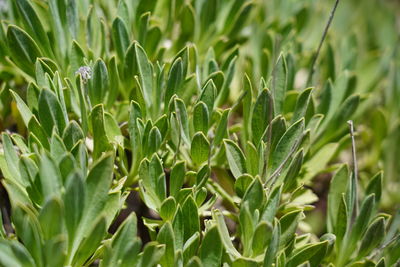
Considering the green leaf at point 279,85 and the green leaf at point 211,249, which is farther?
the green leaf at point 279,85

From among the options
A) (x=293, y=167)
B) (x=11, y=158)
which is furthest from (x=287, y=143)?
(x=11, y=158)

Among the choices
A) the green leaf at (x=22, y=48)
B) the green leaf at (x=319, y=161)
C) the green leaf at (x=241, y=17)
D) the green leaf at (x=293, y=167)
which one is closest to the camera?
the green leaf at (x=293, y=167)

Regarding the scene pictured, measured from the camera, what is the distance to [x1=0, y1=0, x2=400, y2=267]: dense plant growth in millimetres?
861

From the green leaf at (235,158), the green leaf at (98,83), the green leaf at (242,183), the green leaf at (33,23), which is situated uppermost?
the green leaf at (33,23)

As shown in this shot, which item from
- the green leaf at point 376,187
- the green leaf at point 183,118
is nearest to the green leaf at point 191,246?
the green leaf at point 183,118

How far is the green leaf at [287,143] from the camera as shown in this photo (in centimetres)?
102

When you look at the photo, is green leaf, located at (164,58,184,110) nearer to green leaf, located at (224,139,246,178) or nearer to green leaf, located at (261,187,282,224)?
green leaf, located at (224,139,246,178)

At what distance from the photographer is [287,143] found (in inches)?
40.9

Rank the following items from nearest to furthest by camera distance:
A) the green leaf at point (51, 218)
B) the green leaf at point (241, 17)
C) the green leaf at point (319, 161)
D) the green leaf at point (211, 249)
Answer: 1. the green leaf at point (51, 218)
2. the green leaf at point (211, 249)
3. the green leaf at point (319, 161)
4. the green leaf at point (241, 17)

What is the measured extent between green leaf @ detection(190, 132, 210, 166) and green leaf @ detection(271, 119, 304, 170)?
13 centimetres

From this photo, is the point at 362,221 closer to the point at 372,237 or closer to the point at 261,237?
the point at 372,237

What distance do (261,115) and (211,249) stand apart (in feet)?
0.98

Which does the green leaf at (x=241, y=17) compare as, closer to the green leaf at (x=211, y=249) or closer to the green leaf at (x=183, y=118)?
the green leaf at (x=183, y=118)

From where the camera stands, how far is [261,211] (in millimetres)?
987
